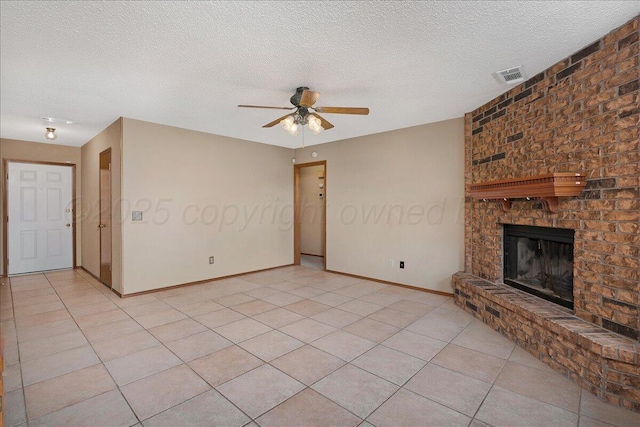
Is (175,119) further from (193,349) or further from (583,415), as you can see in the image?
(583,415)

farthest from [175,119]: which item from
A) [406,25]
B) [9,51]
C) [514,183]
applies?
[514,183]

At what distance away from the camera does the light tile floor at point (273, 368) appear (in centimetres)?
188

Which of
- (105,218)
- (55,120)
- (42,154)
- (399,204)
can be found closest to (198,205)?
(105,218)

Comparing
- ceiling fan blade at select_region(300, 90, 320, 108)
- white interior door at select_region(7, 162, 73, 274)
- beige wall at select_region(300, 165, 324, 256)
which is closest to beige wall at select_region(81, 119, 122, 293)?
white interior door at select_region(7, 162, 73, 274)

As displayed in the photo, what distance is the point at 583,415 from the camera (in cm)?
188

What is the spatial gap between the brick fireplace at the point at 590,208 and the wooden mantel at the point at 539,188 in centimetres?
6

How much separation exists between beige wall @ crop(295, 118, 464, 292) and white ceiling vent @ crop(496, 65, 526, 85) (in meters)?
1.18

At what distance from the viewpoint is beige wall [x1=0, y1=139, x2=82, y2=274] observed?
17.8ft

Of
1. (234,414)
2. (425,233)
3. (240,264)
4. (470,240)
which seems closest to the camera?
(234,414)

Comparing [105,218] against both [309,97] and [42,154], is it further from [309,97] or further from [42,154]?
[309,97]

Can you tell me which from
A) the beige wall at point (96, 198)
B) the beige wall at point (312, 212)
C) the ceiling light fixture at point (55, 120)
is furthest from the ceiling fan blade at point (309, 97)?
the beige wall at point (312, 212)

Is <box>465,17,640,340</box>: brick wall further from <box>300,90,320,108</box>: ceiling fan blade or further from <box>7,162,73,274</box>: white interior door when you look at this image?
<box>7,162,73,274</box>: white interior door

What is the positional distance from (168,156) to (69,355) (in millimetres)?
2874

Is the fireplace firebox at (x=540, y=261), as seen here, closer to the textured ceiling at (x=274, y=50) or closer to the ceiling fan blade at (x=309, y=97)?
the textured ceiling at (x=274, y=50)
